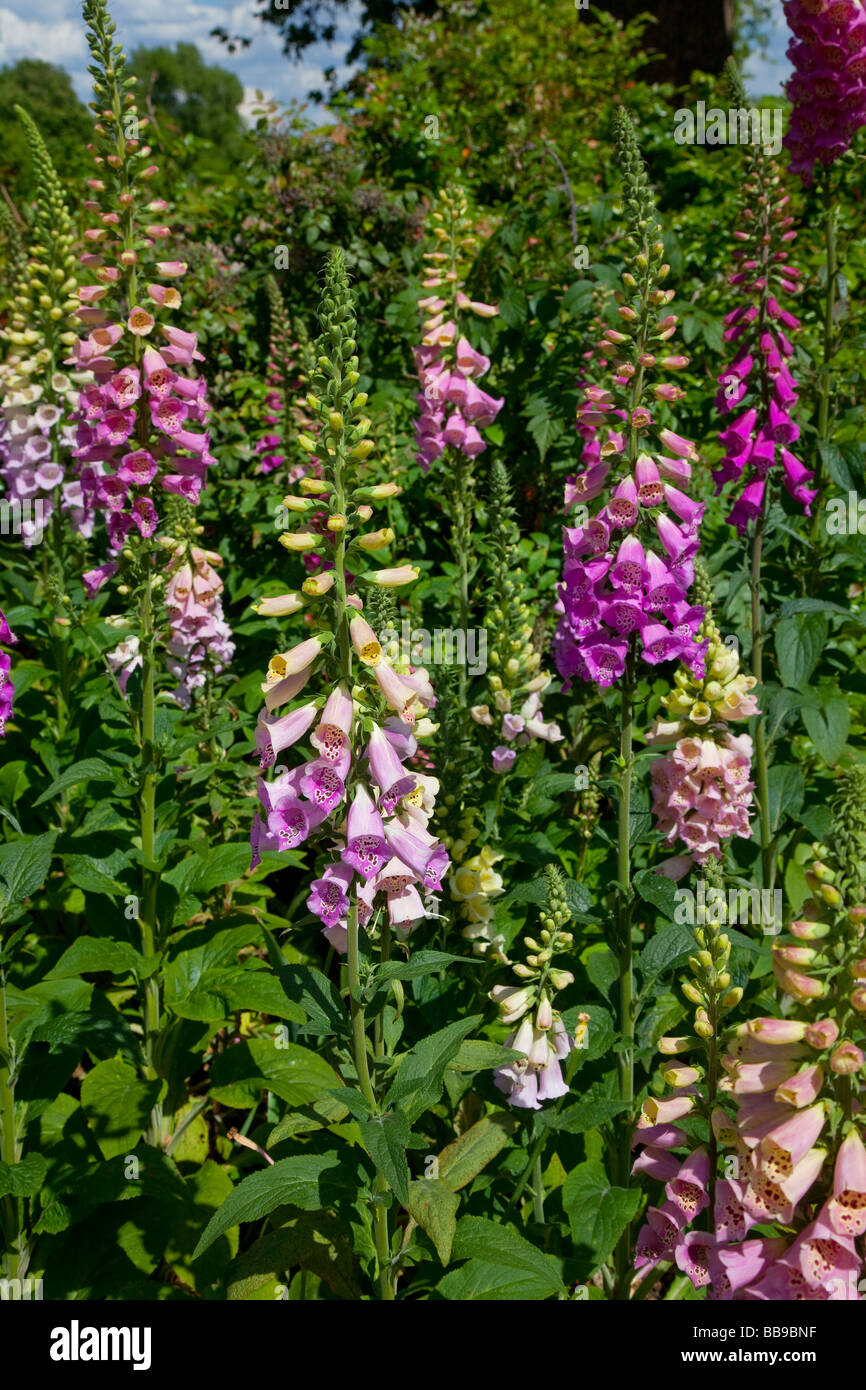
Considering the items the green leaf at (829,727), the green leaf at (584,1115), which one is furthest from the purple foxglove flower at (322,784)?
the green leaf at (829,727)

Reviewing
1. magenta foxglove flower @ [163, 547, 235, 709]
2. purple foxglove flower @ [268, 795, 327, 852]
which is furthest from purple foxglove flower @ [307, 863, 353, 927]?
magenta foxglove flower @ [163, 547, 235, 709]

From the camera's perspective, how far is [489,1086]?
286 cm

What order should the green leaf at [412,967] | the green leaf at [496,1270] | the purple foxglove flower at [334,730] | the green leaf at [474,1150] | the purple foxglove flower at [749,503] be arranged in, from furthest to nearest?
1. the purple foxglove flower at [749,503]
2. the green leaf at [474,1150]
3. the green leaf at [496,1270]
4. the green leaf at [412,967]
5. the purple foxglove flower at [334,730]

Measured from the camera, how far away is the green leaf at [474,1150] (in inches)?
102

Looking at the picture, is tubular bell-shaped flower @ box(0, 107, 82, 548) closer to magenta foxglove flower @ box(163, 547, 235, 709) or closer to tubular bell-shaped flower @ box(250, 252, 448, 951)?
magenta foxglove flower @ box(163, 547, 235, 709)

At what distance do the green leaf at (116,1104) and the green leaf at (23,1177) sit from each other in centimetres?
25

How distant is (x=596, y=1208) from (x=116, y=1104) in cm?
142

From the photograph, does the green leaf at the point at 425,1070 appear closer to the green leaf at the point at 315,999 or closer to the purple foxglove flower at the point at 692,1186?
the green leaf at the point at 315,999

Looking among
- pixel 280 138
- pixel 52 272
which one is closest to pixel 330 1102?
pixel 52 272

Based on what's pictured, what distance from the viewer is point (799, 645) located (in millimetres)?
3883

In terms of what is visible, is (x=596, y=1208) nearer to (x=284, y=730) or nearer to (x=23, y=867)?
(x=284, y=730)

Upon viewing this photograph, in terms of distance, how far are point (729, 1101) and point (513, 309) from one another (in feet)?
14.0
